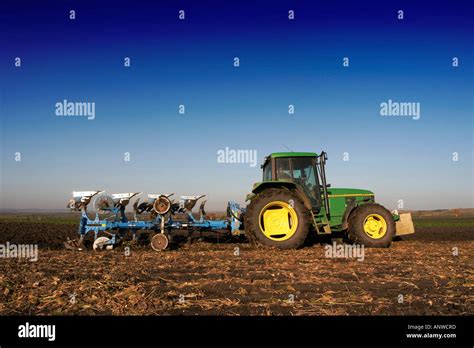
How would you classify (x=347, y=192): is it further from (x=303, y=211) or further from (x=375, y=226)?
(x=303, y=211)

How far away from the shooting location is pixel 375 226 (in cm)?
938

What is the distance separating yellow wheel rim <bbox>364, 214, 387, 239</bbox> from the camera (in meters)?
9.24

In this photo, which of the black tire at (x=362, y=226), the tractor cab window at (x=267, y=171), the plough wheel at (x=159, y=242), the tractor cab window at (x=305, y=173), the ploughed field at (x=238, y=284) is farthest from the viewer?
the tractor cab window at (x=267, y=171)

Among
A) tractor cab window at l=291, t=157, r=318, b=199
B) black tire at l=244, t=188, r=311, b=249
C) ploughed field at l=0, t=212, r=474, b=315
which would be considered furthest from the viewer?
tractor cab window at l=291, t=157, r=318, b=199

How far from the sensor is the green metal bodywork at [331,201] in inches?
358

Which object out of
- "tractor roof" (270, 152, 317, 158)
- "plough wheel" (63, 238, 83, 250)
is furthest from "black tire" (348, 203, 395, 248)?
"plough wheel" (63, 238, 83, 250)

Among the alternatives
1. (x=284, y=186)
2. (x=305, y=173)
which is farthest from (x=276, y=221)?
(x=305, y=173)

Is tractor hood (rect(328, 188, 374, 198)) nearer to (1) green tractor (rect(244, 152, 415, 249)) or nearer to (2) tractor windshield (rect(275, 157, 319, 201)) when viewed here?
(1) green tractor (rect(244, 152, 415, 249))

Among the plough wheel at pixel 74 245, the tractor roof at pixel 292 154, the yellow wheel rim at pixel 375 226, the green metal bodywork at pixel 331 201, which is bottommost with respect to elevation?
the plough wheel at pixel 74 245

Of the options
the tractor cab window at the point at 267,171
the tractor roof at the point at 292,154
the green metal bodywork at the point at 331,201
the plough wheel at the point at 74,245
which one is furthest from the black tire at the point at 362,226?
the plough wheel at the point at 74,245

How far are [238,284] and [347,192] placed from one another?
5.71 meters

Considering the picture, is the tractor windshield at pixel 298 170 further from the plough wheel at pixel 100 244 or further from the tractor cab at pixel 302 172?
the plough wheel at pixel 100 244

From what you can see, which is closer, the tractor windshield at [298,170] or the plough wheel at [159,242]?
the plough wheel at [159,242]
